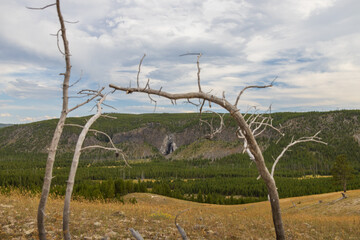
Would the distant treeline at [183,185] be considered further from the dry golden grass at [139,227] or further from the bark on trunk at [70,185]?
the dry golden grass at [139,227]

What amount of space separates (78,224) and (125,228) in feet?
6.26

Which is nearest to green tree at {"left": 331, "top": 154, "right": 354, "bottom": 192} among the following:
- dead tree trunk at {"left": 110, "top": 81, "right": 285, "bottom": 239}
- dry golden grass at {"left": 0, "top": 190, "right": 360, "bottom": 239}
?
dry golden grass at {"left": 0, "top": 190, "right": 360, "bottom": 239}

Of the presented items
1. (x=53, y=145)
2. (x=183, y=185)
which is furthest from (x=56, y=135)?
(x=183, y=185)

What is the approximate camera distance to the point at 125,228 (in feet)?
33.5

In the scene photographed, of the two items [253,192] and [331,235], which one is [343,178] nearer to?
[253,192]

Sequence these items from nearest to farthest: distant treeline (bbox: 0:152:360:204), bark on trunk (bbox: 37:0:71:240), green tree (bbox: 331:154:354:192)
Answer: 1. bark on trunk (bbox: 37:0:71:240)
2. distant treeline (bbox: 0:152:360:204)
3. green tree (bbox: 331:154:354:192)

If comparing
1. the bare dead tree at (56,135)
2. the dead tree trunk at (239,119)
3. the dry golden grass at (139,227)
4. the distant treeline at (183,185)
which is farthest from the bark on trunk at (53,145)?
the dry golden grass at (139,227)

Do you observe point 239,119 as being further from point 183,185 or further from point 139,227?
point 183,185

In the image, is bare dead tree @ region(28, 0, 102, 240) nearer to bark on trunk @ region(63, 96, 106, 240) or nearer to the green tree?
bark on trunk @ region(63, 96, 106, 240)

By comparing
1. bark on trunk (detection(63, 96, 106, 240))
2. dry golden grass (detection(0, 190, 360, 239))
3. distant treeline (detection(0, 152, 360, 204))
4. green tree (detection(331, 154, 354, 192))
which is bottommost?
distant treeline (detection(0, 152, 360, 204))

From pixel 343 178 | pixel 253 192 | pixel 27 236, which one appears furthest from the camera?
pixel 253 192

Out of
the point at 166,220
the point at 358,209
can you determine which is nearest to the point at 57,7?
the point at 166,220

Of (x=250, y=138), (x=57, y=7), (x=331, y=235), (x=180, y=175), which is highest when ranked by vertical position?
(x=57, y=7)

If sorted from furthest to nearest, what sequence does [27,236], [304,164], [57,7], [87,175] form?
[304,164]
[87,175]
[27,236]
[57,7]
